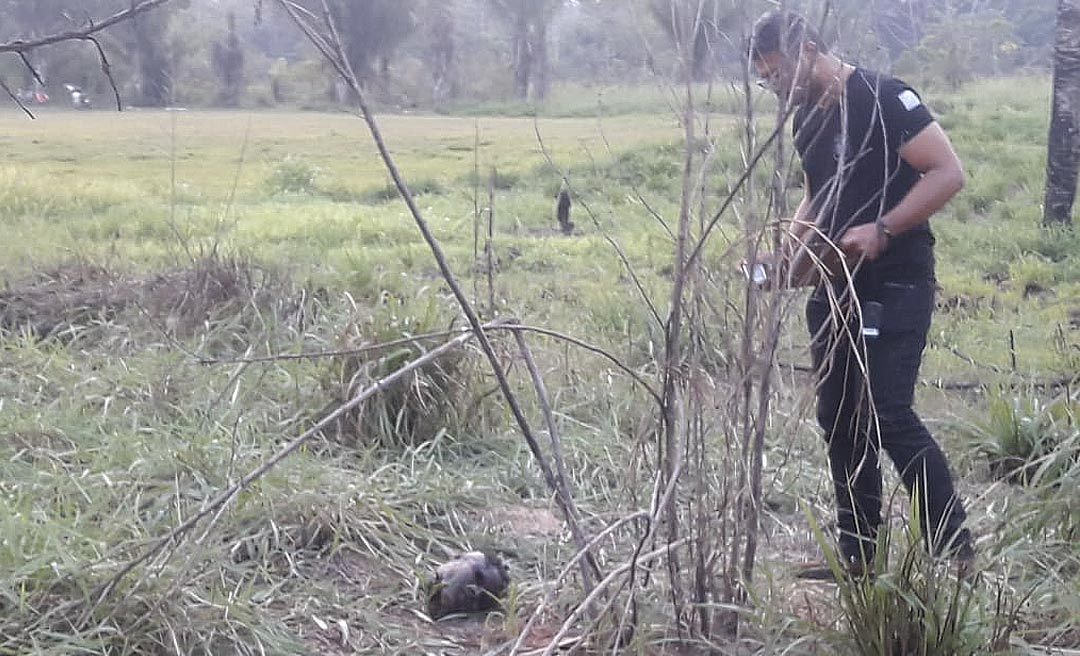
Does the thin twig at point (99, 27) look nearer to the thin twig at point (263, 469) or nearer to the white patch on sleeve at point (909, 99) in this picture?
the thin twig at point (263, 469)

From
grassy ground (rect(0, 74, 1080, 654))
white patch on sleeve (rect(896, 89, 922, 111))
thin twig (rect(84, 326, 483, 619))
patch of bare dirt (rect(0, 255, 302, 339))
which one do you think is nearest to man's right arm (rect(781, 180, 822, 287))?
grassy ground (rect(0, 74, 1080, 654))

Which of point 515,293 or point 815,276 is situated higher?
point 815,276

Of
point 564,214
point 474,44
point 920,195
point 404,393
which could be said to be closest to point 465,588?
point 404,393

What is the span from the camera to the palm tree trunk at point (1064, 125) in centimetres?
931

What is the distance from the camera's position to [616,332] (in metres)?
5.95

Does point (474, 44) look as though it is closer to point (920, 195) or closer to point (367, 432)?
point (367, 432)

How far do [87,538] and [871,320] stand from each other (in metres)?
2.07

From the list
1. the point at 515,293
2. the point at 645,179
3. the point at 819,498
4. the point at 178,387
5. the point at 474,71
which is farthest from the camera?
the point at 474,71

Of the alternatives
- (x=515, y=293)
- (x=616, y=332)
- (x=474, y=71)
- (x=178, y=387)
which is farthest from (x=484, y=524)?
(x=474, y=71)

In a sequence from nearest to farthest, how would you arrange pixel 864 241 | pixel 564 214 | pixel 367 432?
pixel 864 241 < pixel 367 432 < pixel 564 214

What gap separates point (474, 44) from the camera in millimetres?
20750

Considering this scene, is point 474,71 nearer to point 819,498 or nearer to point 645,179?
point 645,179

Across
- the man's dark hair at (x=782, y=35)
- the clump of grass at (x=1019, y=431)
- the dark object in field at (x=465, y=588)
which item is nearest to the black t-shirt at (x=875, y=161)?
the man's dark hair at (x=782, y=35)

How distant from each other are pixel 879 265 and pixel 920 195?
22cm
